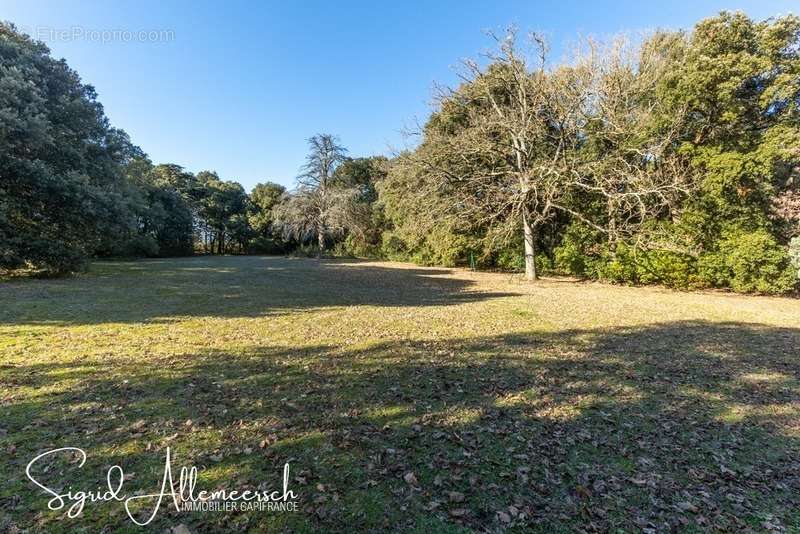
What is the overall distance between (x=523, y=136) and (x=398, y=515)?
15.1 m

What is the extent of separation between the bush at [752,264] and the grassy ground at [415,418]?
4966 millimetres

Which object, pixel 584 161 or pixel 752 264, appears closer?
pixel 752 264

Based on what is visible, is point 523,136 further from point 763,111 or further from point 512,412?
point 512,412

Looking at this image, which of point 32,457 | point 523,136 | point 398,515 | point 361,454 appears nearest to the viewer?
point 398,515

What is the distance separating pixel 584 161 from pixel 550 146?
2.32 metres

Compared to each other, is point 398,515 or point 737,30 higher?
point 737,30

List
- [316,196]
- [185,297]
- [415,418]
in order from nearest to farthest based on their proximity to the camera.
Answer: [415,418]
[185,297]
[316,196]

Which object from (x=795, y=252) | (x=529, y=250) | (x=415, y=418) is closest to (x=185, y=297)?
(x=415, y=418)

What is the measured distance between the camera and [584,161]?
14.1 m

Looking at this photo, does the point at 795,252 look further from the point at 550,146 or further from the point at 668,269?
the point at 550,146

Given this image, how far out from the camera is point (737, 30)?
11102 millimetres

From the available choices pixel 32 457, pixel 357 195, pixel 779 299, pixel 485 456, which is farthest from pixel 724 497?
pixel 357 195

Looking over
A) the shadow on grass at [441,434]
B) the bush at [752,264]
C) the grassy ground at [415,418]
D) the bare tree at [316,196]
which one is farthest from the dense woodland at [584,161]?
the bare tree at [316,196]

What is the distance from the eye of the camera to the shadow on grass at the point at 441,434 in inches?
92.7
